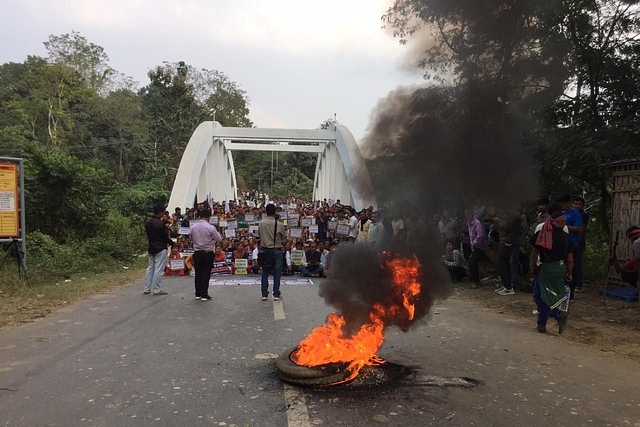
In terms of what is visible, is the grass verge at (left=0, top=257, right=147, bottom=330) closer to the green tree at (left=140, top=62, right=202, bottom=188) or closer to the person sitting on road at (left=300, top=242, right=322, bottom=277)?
the person sitting on road at (left=300, top=242, right=322, bottom=277)

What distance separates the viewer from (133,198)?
77.4 feet

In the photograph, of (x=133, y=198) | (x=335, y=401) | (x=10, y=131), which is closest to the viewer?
(x=335, y=401)

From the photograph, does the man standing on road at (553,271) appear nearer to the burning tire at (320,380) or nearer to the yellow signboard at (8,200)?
the burning tire at (320,380)

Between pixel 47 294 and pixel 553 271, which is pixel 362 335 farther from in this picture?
pixel 47 294

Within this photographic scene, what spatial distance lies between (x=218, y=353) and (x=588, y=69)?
322 inches

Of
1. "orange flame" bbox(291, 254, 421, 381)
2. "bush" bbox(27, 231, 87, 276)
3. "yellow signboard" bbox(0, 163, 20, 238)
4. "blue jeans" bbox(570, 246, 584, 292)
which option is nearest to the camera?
"orange flame" bbox(291, 254, 421, 381)

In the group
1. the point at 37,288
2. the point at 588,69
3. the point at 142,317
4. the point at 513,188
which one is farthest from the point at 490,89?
the point at 37,288

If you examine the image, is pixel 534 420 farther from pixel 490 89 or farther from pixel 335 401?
pixel 490 89

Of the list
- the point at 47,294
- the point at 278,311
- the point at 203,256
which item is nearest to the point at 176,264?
the point at 47,294

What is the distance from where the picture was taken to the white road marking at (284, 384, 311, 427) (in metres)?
3.27

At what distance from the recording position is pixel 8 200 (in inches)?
335

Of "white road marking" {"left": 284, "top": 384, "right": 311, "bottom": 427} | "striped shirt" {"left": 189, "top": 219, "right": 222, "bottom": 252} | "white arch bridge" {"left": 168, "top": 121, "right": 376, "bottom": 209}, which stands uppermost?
"white arch bridge" {"left": 168, "top": 121, "right": 376, "bottom": 209}

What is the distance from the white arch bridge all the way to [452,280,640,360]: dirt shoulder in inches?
315

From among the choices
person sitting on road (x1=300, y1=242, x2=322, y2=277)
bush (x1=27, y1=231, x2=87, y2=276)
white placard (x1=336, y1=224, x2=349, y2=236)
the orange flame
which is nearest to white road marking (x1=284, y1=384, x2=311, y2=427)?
the orange flame
